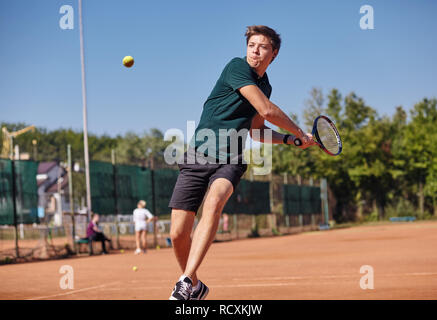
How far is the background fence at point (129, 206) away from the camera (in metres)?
15.7

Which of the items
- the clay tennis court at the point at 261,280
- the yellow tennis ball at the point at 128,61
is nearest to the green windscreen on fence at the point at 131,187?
the clay tennis court at the point at 261,280

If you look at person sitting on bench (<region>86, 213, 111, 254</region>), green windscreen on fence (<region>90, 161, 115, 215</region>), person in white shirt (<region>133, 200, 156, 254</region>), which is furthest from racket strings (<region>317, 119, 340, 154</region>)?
green windscreen on fence (<region>90, 161, 115, 215</region>)

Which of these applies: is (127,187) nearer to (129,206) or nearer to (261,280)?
(129,206)

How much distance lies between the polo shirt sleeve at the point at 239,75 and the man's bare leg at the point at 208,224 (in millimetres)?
737

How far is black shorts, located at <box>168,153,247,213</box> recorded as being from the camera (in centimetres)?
450

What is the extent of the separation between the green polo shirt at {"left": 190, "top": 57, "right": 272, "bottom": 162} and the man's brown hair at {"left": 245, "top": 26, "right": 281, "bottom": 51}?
21 centimetres

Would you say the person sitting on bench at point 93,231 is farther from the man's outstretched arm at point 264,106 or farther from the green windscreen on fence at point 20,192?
the man's outstretched arm at point 264,106

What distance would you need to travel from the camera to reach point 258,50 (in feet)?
14.6

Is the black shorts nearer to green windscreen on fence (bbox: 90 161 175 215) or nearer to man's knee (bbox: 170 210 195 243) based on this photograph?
man's knee (bbox: 170 210 195 243)

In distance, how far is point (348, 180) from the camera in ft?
131
